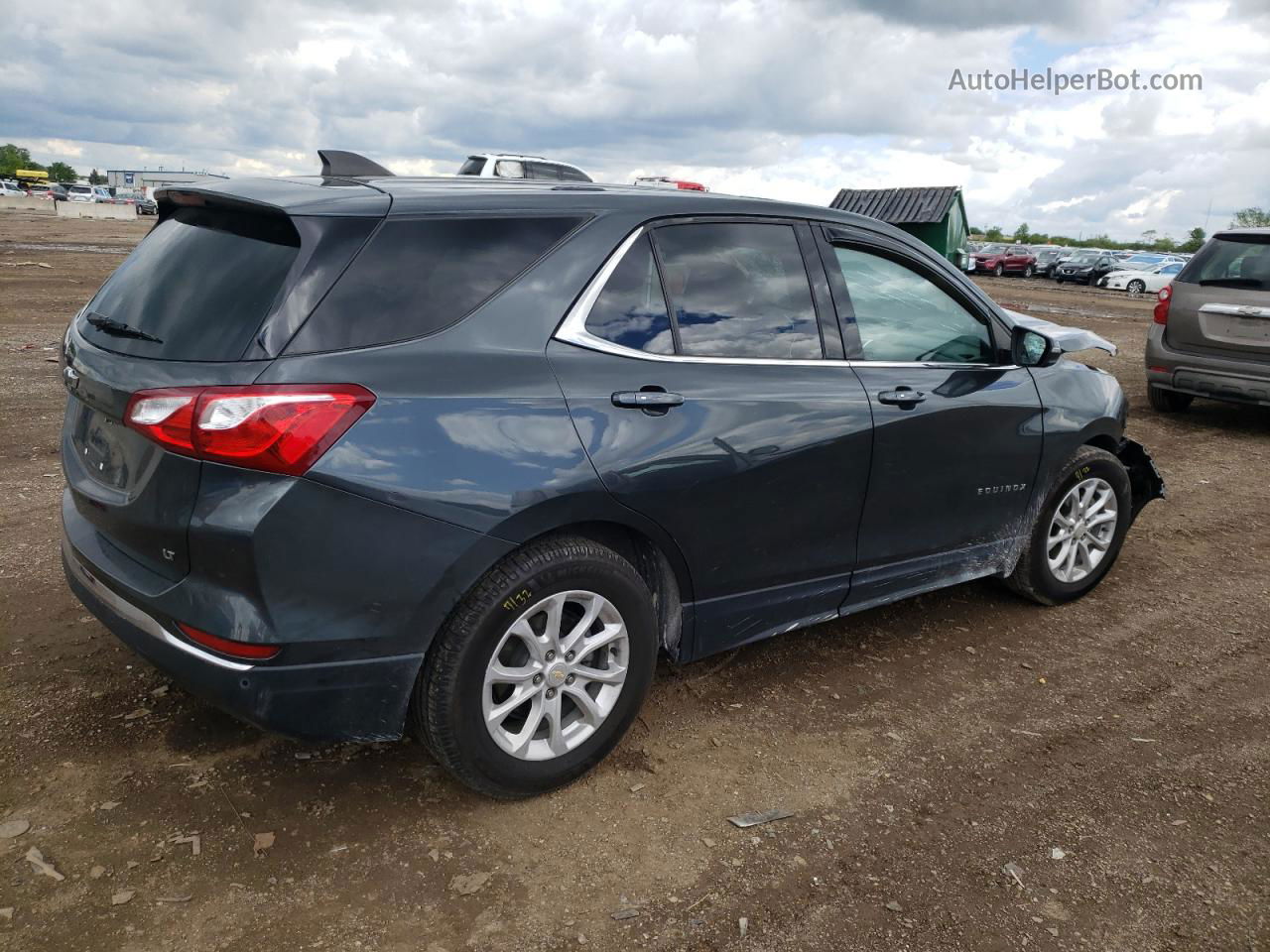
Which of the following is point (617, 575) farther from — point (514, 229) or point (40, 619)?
point (40, 619)

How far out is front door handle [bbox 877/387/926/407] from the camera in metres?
3.62

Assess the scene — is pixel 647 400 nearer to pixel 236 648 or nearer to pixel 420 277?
pixel 420 277

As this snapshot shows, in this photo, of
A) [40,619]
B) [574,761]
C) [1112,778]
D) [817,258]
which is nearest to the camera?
[574,761]

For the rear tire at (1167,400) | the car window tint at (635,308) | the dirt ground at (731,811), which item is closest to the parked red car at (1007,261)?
the rear tire at (1167,400)

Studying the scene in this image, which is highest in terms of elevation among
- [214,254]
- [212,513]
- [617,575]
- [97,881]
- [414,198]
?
[414,198]

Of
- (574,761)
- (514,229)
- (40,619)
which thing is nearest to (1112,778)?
(574,761)

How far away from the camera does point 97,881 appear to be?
103 inches

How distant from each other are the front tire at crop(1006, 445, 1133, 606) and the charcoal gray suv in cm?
92

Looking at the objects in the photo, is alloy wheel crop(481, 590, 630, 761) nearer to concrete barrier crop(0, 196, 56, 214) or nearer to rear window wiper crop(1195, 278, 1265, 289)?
rear window wiper crop(1195, 278, 1265, 289)

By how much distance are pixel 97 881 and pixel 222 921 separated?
1.27 ft

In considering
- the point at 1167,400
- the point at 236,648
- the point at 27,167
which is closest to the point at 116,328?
the point at 236,648

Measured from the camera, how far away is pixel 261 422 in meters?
2.46

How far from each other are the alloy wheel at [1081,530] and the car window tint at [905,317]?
91 centimetres

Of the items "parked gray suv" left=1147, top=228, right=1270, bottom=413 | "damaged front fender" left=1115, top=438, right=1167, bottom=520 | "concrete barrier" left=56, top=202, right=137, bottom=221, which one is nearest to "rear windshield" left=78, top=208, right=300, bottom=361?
"damaged front fender" left=1115, top=438, right=1167, bottom=520
